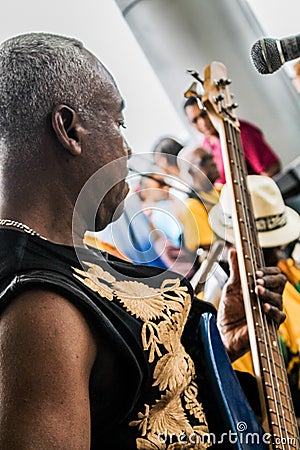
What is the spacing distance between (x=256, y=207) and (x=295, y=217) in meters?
0.19

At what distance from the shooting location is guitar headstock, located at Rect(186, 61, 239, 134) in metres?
1.25

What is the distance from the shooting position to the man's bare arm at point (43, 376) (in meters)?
0.77

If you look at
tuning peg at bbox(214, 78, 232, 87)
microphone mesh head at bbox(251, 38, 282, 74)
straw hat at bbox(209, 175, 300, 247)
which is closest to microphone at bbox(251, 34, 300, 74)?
microphone mesh head at bbox(251, 38, 282, 74)


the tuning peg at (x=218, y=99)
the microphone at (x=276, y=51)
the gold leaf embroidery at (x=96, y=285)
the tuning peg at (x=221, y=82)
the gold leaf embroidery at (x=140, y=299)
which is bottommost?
the gold leaf embroidery at (x=140, y=299)

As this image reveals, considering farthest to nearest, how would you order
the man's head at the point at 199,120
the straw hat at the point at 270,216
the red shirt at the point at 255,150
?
the red shirt at the point at 255,150 → the man's head at the point at 199,120 → the straw hat at the point at 270,216

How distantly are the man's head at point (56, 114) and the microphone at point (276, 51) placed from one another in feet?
0.77

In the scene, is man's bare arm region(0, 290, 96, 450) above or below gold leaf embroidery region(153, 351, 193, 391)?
above

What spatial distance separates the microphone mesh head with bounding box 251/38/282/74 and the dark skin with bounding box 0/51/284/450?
0.24 meters

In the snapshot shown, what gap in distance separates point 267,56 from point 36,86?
265mm

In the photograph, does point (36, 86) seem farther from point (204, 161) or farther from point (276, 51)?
point (204, 161)

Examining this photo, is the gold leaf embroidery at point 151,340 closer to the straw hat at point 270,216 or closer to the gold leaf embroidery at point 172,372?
the gold leaf embroidery at point 172,372

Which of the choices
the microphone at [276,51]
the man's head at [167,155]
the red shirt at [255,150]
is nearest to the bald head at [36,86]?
the microphone at [276,51]

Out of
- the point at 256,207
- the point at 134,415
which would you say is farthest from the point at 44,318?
the point at 256,207

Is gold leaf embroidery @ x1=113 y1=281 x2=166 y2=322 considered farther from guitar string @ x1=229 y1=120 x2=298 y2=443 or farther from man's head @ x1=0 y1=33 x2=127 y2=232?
guitar string @ x1=229 y1=120 x2=298 y2=443
